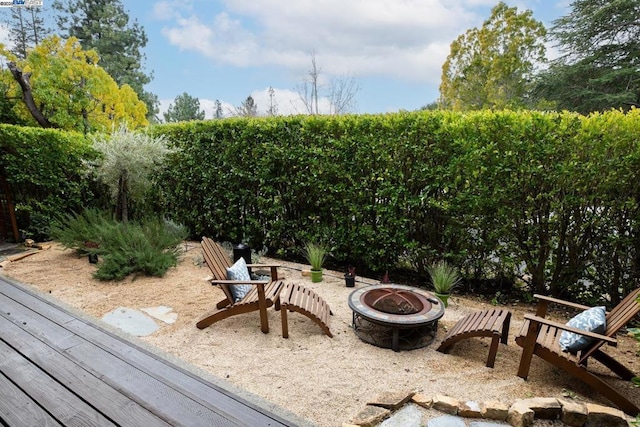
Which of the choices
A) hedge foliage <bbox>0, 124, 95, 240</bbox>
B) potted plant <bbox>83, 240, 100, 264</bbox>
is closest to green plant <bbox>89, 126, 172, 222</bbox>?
potted plant <bbox>83, 240, 100, 264</bbox>

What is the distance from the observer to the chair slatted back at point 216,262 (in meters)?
3.30

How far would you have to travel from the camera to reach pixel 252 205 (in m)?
5.72

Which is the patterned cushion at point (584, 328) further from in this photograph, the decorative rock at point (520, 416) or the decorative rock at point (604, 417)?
the decorative rock at point (520, 416)

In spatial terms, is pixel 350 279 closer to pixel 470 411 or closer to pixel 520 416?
pixel 470 411

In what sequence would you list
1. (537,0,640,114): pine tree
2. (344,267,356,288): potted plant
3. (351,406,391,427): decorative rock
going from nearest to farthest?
(351,406,391,427): decorative rock, (344,267,356,288): potted plant, (537,0,640,114): pine tree

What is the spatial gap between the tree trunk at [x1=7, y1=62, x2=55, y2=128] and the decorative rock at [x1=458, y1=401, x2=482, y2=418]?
10.6 meters

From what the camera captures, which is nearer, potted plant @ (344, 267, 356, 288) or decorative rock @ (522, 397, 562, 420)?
decorative rock @ (522, 397, 562, 420)

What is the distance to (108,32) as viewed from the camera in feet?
55.8

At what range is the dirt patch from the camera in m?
2.31

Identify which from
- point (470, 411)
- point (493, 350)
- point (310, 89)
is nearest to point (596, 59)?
point (310, 89)

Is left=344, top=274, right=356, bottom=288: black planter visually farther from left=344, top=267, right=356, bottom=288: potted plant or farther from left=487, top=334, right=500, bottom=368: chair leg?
left=487, top=334, right=500, bottom=368: chair leg

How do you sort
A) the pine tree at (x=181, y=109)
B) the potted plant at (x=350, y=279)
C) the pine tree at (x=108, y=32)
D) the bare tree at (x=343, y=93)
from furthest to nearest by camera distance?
1. the pine tree at (x=181, y=109)
2. the pine tree at (x=108, y=32)
3. the bare tree at (x=343, y=93)
4. the potted plant at (x=350, y=279)

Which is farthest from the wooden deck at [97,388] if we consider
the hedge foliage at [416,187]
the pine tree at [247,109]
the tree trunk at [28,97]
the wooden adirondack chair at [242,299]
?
the pine tree at [247,109]

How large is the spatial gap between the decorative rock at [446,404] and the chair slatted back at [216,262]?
6.65 feet
